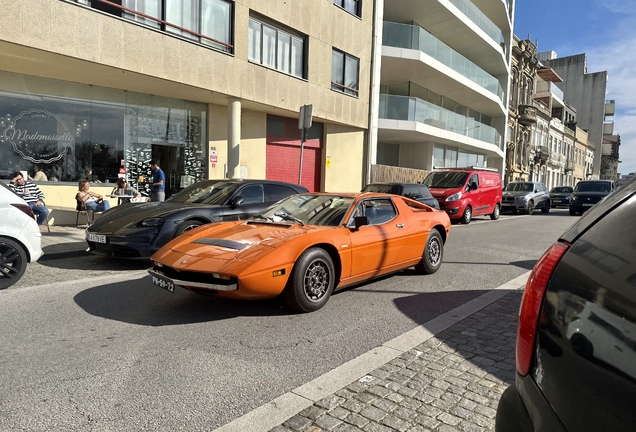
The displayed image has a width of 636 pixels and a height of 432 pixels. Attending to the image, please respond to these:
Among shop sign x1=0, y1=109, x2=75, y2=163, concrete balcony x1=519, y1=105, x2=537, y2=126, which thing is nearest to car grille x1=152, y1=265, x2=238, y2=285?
shop sign x1=0, y1=109, x2=75, y2=163

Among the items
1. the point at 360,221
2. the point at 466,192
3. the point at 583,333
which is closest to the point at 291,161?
the point at 466,192

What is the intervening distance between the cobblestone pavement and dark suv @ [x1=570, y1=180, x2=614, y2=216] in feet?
67.9

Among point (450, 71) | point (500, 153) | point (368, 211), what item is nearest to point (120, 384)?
point (368, 211)

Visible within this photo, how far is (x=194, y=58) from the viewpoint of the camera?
481 inches

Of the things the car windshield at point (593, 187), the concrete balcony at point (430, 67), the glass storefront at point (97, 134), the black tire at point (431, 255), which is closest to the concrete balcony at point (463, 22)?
the concrete balcony at point (430, 67)

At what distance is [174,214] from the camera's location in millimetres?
6898

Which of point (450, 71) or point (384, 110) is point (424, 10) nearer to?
point (450, 71)

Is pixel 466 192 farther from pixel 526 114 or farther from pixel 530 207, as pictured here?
pixel 526 114

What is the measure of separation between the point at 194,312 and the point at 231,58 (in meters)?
10.6

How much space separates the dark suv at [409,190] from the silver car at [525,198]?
10.2 metres

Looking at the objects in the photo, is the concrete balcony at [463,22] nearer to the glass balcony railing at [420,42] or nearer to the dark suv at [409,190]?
the glass balcony railing at [420,42]

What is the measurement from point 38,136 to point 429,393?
488 inches

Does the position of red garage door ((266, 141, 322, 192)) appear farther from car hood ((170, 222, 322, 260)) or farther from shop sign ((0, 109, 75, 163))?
car hood ((170, 222, 322, 260))

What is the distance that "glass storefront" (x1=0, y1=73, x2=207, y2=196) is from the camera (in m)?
11.4
